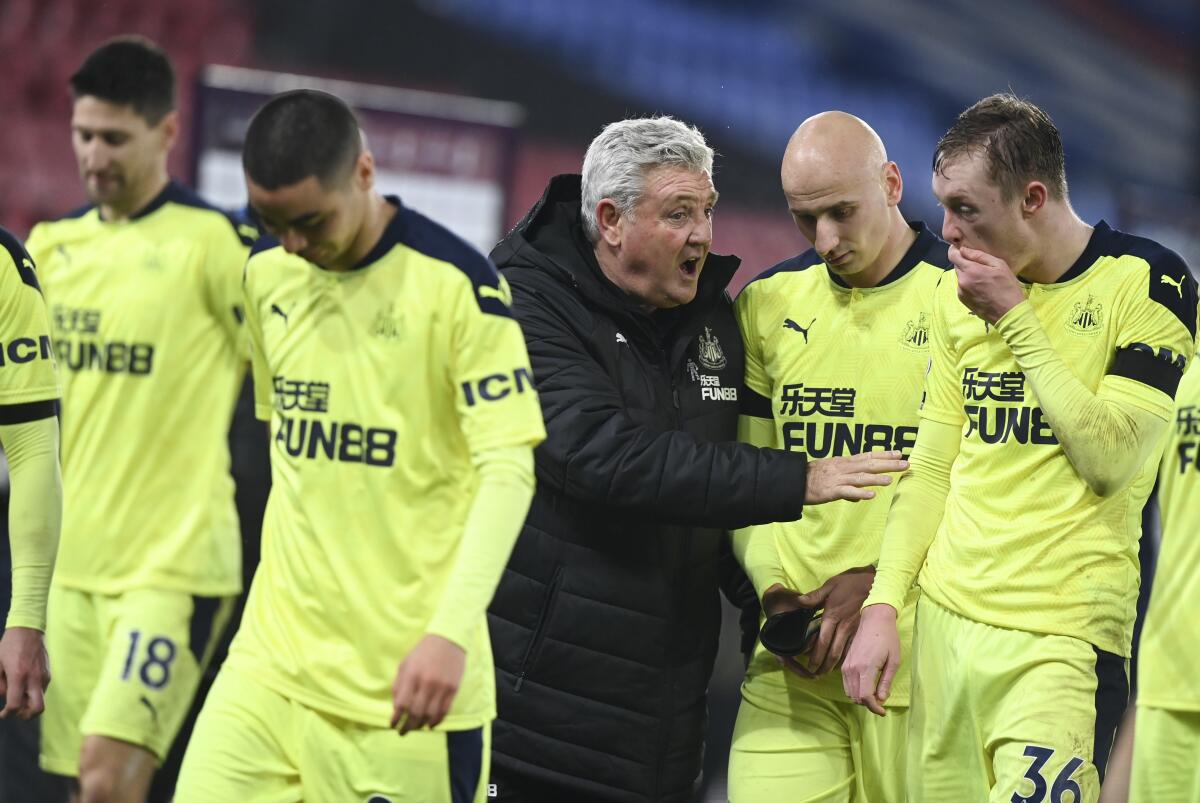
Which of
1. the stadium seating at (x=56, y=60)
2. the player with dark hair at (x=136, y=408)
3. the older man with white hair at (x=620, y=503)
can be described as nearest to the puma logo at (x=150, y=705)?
the player with dark hair at (x=136, y=408)

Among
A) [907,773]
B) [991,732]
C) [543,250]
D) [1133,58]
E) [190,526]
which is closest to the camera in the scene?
[991,732]

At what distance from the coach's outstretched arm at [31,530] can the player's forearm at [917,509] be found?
1789 mm

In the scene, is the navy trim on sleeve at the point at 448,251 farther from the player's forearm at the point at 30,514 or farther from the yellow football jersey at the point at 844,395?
the yellow football jersey at the point at 844,395

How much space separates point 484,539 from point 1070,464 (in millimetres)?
1226

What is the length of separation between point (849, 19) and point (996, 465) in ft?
19.2

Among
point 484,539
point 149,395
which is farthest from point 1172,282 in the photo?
point 149,395

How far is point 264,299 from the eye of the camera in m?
3.29

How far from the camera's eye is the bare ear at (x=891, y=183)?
4000mm

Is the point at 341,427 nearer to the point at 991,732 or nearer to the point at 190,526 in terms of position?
the point at 991,732

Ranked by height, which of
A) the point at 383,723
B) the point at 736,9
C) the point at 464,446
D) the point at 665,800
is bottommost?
the point at 665,800

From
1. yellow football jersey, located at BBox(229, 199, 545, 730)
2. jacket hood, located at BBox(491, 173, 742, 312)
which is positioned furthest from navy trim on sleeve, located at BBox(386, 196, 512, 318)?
jacket hood, located at BBox(491, 173, 742, 312)

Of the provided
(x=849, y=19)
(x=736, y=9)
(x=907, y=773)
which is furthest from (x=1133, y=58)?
(x=907, y=773)

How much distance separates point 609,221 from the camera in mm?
3941

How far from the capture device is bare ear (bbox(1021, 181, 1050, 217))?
11.2ft
